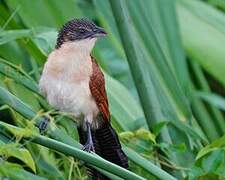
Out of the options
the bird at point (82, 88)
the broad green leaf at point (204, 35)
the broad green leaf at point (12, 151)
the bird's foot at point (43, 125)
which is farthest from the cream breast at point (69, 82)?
the broad green leaf at point (204, 35)

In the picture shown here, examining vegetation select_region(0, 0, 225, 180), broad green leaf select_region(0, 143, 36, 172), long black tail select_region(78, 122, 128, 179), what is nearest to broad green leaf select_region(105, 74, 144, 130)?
vegetation select_region(0, 0, 225, 180)

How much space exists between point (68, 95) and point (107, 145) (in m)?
0.15

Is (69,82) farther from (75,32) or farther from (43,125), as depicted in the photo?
(43,125)

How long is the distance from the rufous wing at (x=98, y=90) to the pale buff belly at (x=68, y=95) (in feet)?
0.04

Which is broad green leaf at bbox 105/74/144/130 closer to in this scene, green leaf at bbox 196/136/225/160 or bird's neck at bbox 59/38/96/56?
bird's neck at bbox 59/38/96/56

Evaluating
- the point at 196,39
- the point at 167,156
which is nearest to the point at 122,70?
the point at 196,39

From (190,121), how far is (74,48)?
0.48 m

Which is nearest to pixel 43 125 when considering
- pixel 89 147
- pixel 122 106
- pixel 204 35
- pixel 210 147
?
pixel 89 147

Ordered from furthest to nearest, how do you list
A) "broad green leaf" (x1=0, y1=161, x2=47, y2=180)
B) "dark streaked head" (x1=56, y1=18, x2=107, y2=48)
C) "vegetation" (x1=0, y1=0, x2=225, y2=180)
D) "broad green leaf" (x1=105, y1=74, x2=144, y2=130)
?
"broad green leaf" (x1=105, y1=74, x2=144, y2=130) < "dark streaked head" (x1=56, y1=18, x2=107, y2=48) < "vegetation" (x1=0, y1=0, x2=225, y2=180) < "broad green leaf" (x1=0, y1=161, x2=47, y2=180)

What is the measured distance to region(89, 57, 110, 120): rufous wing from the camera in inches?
73.9

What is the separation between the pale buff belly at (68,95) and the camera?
6.02ft

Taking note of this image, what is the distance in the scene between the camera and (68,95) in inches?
72.6

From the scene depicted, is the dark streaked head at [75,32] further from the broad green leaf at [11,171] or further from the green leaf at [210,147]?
the broad green leaf at [11,171]

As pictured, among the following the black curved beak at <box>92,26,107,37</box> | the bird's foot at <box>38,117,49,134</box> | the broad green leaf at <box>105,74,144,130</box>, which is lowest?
the broad green leaf at <box>105,74,144,130</box>
